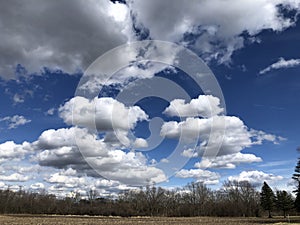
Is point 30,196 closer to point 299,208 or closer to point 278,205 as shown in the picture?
point 278,205

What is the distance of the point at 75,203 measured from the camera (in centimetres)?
14150

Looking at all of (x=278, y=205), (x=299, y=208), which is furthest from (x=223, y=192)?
(x=299, y=208)

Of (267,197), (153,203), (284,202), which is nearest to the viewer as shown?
(284,202)

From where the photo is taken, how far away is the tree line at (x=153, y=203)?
122438mm

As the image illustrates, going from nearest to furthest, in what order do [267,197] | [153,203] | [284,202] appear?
[284,202]
[267,197]
[153,203]

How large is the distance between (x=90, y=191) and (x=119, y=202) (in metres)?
24.8

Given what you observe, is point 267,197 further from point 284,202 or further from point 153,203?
point 153,203

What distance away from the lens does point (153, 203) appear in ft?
444

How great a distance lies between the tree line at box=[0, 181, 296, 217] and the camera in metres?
122

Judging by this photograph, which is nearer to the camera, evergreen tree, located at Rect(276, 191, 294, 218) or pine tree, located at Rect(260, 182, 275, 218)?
evergreen tree, located at Rect(276, 191, 294, 218)

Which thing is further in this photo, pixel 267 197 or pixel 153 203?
pixel 153 203

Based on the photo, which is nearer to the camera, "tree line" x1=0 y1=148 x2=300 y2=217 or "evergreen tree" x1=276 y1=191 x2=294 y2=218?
"evergreen tree" x1=276 y1=191 x2=294 y2=218

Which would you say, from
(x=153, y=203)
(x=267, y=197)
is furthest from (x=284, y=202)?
(x=153, y=203)

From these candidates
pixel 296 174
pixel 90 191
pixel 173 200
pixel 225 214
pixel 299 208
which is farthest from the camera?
pixel 90 191
